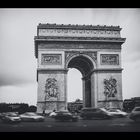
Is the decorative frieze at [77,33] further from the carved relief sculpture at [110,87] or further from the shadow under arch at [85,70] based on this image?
the carved relief sculpture at [110,87]

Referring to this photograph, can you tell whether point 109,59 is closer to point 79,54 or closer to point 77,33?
point 79,54

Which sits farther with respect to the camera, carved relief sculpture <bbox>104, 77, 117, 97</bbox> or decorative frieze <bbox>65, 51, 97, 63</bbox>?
decorative frieze <bbox>65, 51, 97, 63</bbox>

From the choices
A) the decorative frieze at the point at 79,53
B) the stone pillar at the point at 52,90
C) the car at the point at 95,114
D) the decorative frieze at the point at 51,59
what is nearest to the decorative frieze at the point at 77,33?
the decorative frieze at the point at 79,53

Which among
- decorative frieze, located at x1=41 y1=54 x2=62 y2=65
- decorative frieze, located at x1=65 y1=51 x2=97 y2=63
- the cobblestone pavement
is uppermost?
decorative frieze, located at x1=65 y1=51 x2=97 y2=63

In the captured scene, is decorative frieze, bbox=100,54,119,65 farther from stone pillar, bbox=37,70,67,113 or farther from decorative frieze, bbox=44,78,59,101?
decorative frieze, bbox=44,78,59,101

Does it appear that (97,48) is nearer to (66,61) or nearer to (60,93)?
(66,61)

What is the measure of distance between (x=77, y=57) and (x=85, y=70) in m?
4.71

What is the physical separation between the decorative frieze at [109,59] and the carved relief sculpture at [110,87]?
1850 millimetres

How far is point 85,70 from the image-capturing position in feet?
128

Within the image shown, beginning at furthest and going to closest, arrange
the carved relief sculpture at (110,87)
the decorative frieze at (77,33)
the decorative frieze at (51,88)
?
the decorative frieze at (77,33) → the carved relief sculpture at (110,87) → the decorative frieze at (51,88)

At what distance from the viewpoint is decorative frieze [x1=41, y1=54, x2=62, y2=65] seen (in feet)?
109

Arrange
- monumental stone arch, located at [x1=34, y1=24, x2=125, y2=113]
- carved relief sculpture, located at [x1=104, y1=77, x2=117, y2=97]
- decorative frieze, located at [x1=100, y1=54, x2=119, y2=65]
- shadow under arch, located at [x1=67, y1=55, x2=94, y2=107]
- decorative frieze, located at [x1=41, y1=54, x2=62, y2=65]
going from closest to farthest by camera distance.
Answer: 1. monumental stone arch, located at [x1=34, y1=24, x2=125, y2=113]
2. decorative frieze, located at [x1=41, y1=54, x2=62, y2=65]
3. carved relief sculpture, located at [x1=104, y1=77, x2=117, y2=97]
4. decorative frieze, located at [x1=100, y1=54, x2=119, y2=65]
5. shadow under arch, located at [x1=67, y1=55, x2=94, y2=107]

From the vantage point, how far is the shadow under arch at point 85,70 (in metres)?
35.7

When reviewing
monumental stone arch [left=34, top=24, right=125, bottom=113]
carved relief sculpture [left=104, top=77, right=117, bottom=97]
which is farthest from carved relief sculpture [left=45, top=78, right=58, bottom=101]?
carved relief sculpture [left=104, top=77, right=117, bottom=97]
